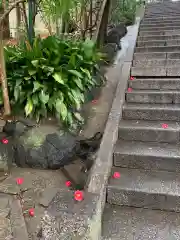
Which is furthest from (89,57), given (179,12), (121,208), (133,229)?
(179,12)

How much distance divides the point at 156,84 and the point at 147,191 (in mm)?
1972

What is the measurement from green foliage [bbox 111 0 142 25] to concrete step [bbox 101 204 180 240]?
7867 mm

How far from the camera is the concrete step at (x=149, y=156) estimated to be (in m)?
2.87

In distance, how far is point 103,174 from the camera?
2.58m

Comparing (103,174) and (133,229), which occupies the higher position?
(103,174)

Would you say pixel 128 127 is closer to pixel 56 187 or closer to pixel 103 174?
pixel 103 174

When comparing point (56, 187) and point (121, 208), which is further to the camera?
point (56, 187)

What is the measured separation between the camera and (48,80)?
366 cm

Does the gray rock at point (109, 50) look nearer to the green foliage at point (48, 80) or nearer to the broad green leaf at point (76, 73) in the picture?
the green foliage at point (48, 80)

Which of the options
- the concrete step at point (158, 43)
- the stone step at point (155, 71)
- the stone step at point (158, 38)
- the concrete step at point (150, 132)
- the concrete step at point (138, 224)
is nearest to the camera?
the concrete step at point (138, 224)

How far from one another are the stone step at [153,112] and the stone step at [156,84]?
1.49 feet

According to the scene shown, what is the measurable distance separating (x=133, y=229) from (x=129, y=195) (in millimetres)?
349

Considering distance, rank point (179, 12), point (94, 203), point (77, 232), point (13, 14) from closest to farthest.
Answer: point (77, 232)
point (94, 203)
point (179, 12)
point (13, 14)

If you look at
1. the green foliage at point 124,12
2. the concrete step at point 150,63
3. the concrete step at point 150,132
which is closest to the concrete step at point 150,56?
the concrete step at point 150,63
